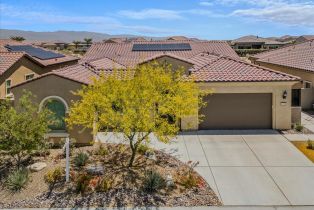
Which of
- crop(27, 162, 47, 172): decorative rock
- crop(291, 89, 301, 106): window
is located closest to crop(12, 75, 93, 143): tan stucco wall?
crop(27, 162, 47, 172): decorative rock

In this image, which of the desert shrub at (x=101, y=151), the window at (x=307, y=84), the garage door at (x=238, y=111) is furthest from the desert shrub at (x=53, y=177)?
the window at (x=307, y=84)

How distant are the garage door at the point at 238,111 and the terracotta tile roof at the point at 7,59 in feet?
47.5

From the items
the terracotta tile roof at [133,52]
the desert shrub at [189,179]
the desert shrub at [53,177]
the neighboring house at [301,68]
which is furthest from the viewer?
the terracotta tile roof at [133,52]

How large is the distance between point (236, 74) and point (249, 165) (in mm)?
7493

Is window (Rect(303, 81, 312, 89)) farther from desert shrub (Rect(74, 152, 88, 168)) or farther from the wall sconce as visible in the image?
desert shrub (Rect(74, 152, 88, 168))

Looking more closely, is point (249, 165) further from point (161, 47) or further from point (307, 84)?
point (161, 47)

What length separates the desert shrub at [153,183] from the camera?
13116 mm

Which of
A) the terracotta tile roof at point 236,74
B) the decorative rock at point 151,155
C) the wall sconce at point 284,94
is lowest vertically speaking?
the decorative rock at point 151,155

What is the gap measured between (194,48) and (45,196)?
29.0 metres

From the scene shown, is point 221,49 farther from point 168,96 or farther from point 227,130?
point 168,96

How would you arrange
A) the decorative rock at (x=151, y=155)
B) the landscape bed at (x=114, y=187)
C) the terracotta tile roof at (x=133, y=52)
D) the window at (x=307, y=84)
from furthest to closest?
the terracotta tile roof at (x=133, y=52), the window at (x=307, y=84), the decorative rock at (x=151, y=155), the landscape bed at (x=114, y=187)

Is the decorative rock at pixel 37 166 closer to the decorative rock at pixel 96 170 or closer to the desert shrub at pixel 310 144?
the decorative rock at pixel 96 170

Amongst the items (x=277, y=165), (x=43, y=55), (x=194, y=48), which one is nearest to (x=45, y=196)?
(x=277, y=165)

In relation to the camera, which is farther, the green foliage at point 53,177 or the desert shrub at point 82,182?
the green foliage at point 53,177
